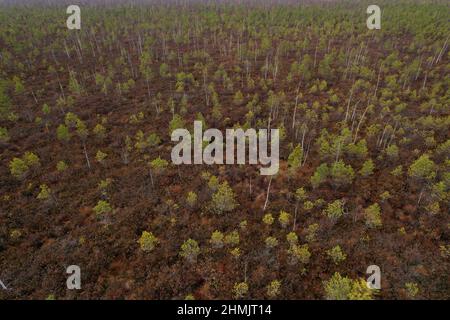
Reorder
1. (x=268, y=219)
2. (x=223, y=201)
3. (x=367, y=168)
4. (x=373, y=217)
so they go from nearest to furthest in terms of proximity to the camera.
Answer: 1. (x=373, y=217)
2. (x=268, y=219)
3. (x=223, y=201)
4. (x=367, y=168)

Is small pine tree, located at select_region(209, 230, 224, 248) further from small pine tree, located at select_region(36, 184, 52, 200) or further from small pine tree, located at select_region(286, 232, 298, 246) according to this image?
small pine tree, located at select_region(36, 184, 52, 200)

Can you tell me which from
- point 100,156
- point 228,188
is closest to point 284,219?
point 228,188

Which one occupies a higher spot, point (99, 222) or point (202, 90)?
point (202, 90)

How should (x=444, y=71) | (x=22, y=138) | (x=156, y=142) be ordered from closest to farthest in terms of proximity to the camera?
(x=156, y=142) < (x=22, y=138) < (x=444, y=71)

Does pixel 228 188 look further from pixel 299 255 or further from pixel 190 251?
pixel 299 255

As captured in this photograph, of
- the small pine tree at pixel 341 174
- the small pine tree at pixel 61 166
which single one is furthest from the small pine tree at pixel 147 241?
the small pine tree at pixel 341 174

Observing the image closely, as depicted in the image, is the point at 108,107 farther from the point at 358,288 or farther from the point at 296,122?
the point at 358,288

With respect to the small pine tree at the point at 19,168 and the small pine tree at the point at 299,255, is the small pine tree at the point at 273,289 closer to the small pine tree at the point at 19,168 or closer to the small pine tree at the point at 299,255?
the small pine tree at the point at 299,255
